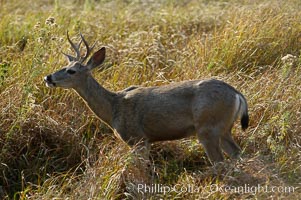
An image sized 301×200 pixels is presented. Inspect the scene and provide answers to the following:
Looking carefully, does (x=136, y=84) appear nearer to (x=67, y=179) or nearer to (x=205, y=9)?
(x=67, y=179)

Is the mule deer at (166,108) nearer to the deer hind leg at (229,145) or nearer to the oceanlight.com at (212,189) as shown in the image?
the deer hind leg at (229,145)

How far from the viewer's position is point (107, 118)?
696 centimetres

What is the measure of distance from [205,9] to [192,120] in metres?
4.74

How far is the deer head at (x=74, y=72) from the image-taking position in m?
6.84

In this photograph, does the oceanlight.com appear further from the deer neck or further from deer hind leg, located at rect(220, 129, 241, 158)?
the deer neck

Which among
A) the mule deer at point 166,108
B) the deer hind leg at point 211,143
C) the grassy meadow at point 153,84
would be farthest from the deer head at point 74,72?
the deer hind leg at point 211,143

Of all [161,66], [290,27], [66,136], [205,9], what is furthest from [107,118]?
[205,9]

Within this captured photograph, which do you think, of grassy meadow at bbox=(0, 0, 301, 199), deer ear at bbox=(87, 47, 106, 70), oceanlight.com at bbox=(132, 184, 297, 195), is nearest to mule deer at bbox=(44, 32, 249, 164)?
deer ear at bbox=(87, 47, 106, 70)

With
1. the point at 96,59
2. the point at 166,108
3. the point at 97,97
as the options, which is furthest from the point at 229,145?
the point at 96,59

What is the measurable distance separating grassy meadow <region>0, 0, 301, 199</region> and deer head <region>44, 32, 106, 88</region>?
0.79ft

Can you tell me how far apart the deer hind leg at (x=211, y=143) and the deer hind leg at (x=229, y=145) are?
0.26 m

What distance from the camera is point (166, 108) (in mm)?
6586

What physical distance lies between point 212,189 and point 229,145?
3.02ft

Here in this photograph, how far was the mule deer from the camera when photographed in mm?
6301
